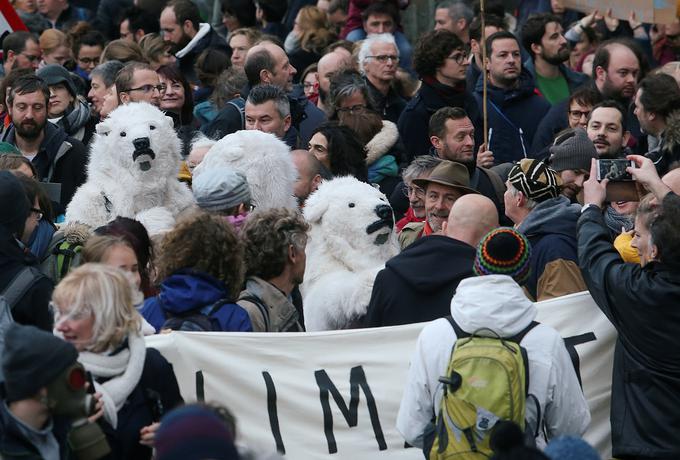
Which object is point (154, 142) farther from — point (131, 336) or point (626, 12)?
point (626, 12)

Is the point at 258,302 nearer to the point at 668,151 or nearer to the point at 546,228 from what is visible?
the point at 546,228

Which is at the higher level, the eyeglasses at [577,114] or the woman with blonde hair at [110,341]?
the woman with blonde hair at [110,341]

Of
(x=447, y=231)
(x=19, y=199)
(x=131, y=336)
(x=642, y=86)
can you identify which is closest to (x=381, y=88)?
(x=642, y=86)

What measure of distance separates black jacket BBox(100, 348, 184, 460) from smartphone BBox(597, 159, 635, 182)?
8.37 ft

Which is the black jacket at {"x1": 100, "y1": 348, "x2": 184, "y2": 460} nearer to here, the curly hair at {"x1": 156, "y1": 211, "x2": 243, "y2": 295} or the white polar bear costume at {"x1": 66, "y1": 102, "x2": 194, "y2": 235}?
the curly hair at {"x1": 156, "y1": 211, "x2": 243, "y2": 295}

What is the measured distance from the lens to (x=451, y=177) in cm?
815

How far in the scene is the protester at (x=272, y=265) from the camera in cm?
665

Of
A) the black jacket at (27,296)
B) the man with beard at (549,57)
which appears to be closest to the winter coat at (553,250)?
the black jacket at (27,296)

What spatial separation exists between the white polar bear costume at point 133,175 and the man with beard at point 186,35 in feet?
18.0

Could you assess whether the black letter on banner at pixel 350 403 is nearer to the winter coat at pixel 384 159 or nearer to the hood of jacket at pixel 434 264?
the hood of jacket at pixel 434 264

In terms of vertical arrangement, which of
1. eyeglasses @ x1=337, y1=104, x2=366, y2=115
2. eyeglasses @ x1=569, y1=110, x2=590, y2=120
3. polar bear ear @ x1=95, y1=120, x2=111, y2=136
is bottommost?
eyeglasses @ x1=569, y1=110, x2=590, y2=120

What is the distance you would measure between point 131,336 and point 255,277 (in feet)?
4.96

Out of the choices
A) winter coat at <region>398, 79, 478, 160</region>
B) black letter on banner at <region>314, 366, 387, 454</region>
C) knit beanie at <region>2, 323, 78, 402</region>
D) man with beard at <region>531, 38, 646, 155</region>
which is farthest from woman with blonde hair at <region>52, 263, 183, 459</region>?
man with beard at <region>531, 38, 646, 155</region>

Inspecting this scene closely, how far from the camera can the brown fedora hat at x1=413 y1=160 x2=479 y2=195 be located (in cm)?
812
